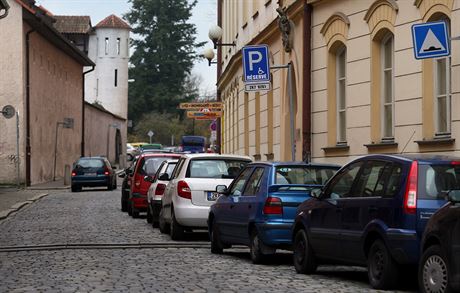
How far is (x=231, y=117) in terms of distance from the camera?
42906mm

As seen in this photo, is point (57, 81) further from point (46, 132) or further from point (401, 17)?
point (401, 17)

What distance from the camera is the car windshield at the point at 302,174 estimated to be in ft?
46.8

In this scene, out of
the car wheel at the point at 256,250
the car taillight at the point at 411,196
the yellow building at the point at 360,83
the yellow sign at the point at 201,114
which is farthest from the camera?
the yellow sign at the point at 201,114

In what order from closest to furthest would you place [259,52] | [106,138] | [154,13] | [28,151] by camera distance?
→ [259,52]
[28,151]
[106,138]
[154,13]

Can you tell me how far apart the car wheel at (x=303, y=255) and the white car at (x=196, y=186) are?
462 cm

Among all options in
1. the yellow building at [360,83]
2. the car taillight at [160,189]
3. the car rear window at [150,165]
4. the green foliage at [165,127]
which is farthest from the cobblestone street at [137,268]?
the green foliage at [165,127]

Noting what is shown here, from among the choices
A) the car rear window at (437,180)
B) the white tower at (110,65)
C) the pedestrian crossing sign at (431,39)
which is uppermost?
the white tower at (110,65)

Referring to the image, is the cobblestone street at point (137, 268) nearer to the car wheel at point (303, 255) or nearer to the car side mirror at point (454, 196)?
the car wheel at point (303, 255)

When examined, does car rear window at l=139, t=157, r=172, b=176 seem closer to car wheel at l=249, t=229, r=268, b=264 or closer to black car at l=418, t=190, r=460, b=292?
car wheel at l=249, t=229, r=268, b=264

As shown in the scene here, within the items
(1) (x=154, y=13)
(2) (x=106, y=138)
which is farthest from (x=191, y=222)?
(1) (x=154, y=13)

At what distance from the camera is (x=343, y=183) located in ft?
40.3

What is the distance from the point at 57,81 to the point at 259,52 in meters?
38.7

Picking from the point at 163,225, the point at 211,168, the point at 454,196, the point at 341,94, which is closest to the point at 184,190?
the point at 211,168

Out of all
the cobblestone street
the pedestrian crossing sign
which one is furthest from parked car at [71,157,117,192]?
the pedestrian crossing sign
